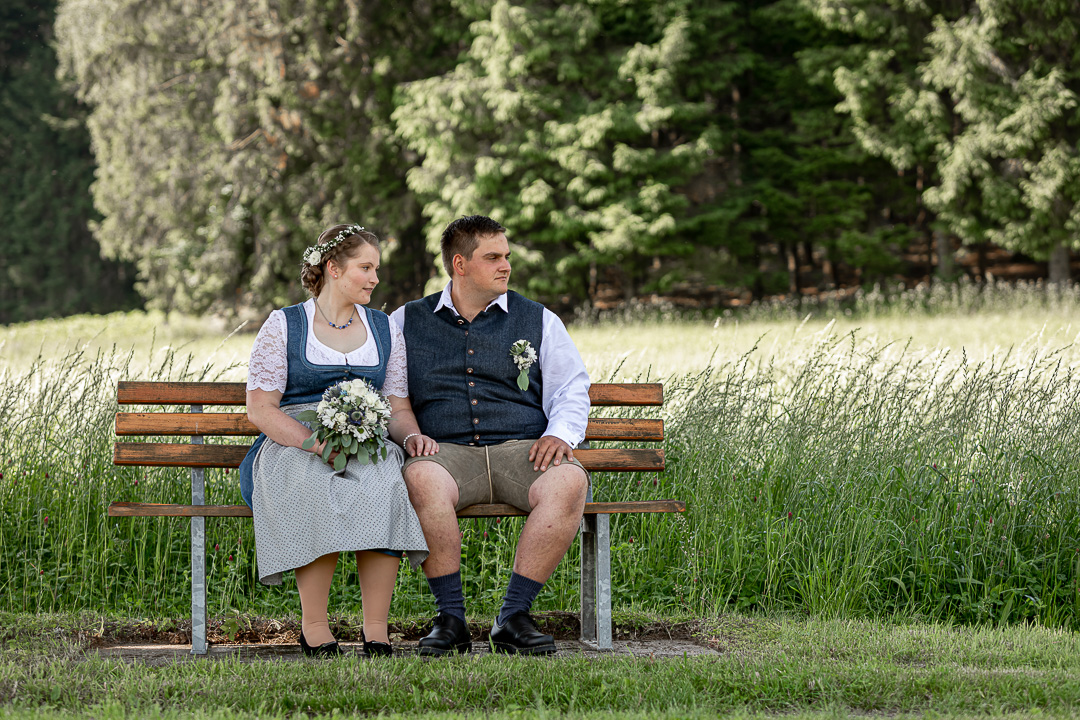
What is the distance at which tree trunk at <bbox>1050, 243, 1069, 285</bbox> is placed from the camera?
58.5 feet

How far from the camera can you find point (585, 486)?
3.71 m

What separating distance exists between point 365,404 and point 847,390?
2.97 metres

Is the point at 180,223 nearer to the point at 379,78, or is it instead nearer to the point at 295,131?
the point at 295,131

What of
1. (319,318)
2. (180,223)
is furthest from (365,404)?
(180,223)

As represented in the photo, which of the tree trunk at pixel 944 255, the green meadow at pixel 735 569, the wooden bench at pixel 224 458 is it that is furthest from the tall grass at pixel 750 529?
the tree trunk at pixel 944 255

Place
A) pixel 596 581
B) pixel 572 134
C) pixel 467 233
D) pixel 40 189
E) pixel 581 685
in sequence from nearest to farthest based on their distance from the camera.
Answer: pixel 581 685
pixel 596 581
pixel 467 233
pixel 572 134
pixel 40 189

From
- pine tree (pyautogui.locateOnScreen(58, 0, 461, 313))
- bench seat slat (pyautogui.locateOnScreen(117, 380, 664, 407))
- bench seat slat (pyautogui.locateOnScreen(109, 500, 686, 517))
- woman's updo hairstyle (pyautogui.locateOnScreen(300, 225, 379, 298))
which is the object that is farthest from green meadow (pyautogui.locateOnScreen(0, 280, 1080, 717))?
pine tree (pyautogui.locateOnScreen(58, 0, 461, 313))

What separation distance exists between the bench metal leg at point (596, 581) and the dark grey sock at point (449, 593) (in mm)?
530

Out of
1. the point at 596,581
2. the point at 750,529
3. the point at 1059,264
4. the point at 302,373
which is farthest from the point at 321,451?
the point at 1059,264

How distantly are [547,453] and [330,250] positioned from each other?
3.63 ft

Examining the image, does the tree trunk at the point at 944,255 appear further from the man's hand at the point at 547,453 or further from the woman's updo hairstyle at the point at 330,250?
the woman's updo hairstyle at the point at 330,250

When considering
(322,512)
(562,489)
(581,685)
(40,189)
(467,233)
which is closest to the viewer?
(581,685)

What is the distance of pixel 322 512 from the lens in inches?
135

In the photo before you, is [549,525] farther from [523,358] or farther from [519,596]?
[523,358]
